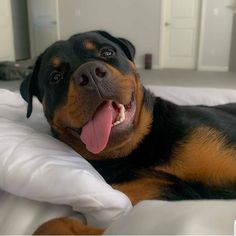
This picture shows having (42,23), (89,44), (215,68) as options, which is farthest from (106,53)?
(215,68)

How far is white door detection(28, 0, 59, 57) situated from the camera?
7.24 m

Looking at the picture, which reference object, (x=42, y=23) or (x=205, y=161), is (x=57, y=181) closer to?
(x=205, y=161)

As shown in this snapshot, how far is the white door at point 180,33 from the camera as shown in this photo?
805 cm

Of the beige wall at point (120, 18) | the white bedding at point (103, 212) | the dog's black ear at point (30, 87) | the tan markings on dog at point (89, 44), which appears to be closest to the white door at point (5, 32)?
the beige wall at point (120, 18)

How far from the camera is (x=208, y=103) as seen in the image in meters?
2.03

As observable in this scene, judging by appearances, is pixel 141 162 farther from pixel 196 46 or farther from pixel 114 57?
pixel 196 46

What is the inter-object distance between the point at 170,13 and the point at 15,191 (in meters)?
7.76

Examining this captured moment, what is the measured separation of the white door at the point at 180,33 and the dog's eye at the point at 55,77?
702 cm

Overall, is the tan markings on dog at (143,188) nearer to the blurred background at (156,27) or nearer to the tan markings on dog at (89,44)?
the tan markings on dog at (89,44)

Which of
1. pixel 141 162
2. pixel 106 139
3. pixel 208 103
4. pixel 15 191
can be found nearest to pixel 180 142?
pixel 141 162

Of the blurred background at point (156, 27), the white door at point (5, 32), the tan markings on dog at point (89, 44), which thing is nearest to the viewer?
the tan markings on dog at point (89, 44)

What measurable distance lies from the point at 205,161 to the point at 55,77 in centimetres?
60

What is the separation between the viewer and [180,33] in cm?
823

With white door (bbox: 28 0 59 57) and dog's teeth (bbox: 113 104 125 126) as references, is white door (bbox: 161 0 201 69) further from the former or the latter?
dog's teeth (bbox: 113 104 125 126)
